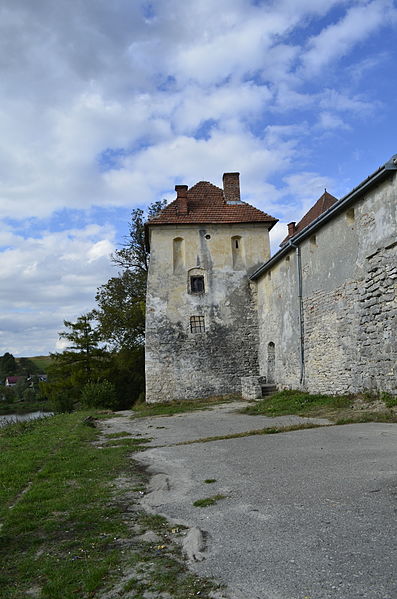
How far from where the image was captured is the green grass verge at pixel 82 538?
288 cm

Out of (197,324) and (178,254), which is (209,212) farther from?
(197,324)

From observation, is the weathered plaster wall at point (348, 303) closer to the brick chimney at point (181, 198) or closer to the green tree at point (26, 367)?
the brick chimney at point (181, 198)

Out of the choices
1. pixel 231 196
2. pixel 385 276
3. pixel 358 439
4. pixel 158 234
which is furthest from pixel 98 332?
pixel 358 439

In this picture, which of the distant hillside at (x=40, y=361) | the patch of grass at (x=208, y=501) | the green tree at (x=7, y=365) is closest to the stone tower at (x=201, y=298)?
the patch of grass at (x=208, y=501)

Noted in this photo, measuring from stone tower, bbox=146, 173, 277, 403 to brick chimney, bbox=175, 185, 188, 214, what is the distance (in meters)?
0.05

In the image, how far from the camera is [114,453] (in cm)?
764

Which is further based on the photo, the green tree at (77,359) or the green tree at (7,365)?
the green tree at (7,365)

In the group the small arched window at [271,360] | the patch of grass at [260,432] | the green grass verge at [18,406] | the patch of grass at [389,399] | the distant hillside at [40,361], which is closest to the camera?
the patch of grass at [260,432]

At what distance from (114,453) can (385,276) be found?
680 centimetres

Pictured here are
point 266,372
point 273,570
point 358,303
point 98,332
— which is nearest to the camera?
point 273,570

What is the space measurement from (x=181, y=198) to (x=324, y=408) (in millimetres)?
13323

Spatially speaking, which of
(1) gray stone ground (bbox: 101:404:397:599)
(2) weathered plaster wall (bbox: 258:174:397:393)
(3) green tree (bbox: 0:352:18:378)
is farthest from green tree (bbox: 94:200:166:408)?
(3) green tree (bbox: 0:352:18:378)

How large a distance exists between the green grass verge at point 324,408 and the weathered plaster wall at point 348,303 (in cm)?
47

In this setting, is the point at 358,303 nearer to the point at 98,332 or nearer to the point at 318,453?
the point at 318,453
